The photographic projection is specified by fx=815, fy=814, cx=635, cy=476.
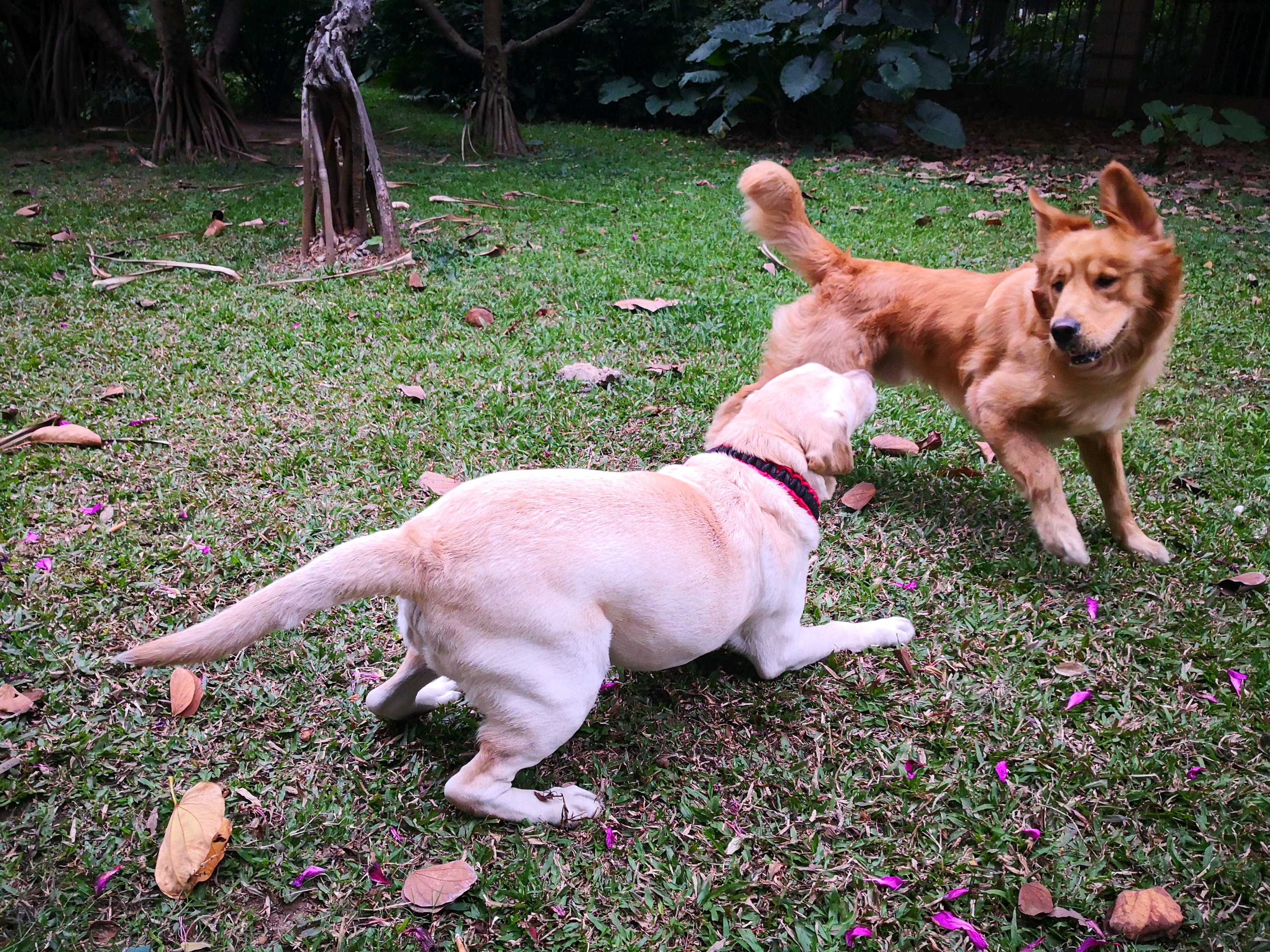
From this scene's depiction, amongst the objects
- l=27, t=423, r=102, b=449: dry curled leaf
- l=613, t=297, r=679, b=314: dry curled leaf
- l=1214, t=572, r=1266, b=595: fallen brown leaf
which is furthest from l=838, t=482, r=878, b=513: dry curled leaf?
l=27, t=423, r=102, b=449: dry curled leaf

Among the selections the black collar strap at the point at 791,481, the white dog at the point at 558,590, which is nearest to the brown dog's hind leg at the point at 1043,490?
the white dog at the point at 558,590

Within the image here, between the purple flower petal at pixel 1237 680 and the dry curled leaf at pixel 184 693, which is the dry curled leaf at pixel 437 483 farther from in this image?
the purple flower petal at pixel 1237 680

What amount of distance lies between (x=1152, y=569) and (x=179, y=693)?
3511 mm

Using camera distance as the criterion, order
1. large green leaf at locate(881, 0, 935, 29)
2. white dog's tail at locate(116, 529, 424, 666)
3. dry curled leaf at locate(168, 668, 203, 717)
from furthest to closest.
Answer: large green leaf at locate(881, 0, 935, 29)
dry curled leaf at locate(168, 668, 203, 717)
white dog's tail at locate(116, 529, 424, 666)

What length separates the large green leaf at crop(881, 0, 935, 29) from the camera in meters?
11.0

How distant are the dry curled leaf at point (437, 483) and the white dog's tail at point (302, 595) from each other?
1.52 meters

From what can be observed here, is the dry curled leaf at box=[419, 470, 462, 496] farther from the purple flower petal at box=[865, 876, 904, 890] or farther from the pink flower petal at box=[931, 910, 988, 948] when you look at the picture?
the pink flower petal at box=[931, 910, 988, 948]

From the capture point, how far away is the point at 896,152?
447 inches

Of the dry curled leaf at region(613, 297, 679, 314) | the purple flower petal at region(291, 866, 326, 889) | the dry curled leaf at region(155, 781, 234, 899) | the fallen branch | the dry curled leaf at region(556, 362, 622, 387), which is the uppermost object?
the fallen branch

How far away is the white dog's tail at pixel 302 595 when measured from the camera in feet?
5.71

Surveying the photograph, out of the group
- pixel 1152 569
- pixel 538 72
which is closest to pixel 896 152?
pixel 538 72

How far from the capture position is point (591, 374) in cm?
451

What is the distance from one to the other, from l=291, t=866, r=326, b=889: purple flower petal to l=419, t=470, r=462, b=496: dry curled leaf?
169cm

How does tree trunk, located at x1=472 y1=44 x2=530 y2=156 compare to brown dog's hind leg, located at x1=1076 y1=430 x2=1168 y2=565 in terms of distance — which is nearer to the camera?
brown dog's hind leg, located at x1=1076 y1=430 x2=1168 y2=565
